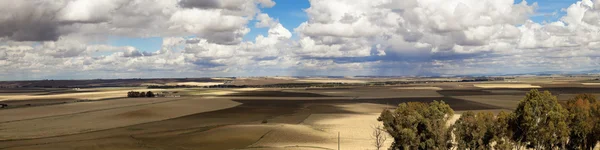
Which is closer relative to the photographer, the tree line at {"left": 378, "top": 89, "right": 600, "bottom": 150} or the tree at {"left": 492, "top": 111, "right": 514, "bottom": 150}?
the tree line at {"left": 378, "top": 89, "right": 600, "bottom": 150}

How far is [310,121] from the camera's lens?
366 feet

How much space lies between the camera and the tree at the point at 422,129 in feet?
187

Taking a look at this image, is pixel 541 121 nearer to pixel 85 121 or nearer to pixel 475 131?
pixel 475 131

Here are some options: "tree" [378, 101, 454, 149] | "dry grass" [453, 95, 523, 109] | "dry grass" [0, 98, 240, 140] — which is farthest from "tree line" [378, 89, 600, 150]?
"dry grass" [453, 95, 523, 109]

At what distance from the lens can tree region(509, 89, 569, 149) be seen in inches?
2178

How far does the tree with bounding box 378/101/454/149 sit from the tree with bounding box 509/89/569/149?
8.65 metres

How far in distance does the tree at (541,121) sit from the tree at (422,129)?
865cm

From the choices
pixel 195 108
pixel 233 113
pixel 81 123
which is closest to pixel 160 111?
pixel 195 108

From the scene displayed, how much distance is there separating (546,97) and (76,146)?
220 feet

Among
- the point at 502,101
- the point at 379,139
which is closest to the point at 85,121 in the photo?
the point at 379,139

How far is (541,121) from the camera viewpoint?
5588 cm

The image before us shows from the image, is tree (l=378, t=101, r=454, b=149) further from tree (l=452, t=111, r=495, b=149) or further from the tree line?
tree (l=452, t=111, r=495, b=149)

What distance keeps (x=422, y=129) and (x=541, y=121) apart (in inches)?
538

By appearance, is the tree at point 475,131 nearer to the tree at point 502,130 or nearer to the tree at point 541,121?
the tree at point 502,130
